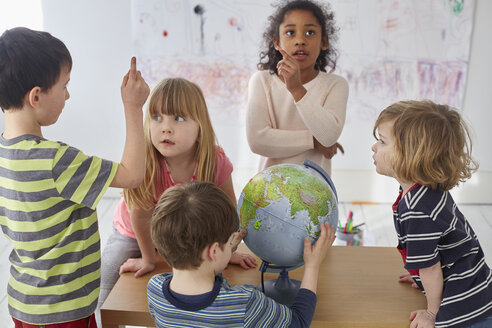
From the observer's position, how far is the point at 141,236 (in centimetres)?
177

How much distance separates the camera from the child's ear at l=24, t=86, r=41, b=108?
1.34 m

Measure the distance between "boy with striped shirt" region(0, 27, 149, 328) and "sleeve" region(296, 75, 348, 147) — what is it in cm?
88

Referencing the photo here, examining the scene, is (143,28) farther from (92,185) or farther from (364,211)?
(92,185)

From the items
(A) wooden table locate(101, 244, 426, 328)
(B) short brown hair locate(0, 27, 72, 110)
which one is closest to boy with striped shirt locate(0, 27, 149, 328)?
(B) short brown hair locate(0, 27, 72, 110)

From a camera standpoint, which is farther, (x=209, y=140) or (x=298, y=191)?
(x=209, y=140)

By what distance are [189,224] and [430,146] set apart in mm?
735

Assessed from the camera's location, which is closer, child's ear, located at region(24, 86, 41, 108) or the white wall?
child's ear, located at region(24, 86, 41, 108)

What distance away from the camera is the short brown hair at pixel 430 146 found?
1.40 metres

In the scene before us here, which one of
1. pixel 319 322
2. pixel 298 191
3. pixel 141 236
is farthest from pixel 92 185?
pixel 319 322

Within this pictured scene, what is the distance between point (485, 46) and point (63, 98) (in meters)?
4.39

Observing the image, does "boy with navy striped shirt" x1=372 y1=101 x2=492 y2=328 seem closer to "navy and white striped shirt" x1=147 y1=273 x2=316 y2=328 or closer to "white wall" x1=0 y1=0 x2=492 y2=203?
"navy and white striped shirt" x1=147 y1=273 x2=316 y2=328

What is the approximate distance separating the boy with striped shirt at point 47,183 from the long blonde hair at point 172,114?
31cm

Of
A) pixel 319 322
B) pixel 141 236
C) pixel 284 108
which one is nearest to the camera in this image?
pixel 319 322

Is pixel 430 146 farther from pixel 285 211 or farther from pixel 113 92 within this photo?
pixel 113 92
